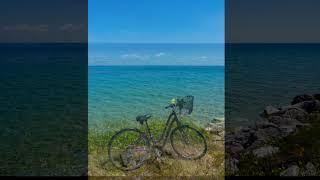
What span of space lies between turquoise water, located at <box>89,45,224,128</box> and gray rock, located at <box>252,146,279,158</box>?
1687mm

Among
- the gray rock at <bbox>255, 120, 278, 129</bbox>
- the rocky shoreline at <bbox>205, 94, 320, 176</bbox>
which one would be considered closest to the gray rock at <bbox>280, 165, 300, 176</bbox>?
the rocky shoreline at <bbox>205, 94, 320, 176</bbox>

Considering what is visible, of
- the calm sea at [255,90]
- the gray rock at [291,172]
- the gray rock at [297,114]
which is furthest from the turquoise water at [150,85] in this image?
the gray rock at [291,172]

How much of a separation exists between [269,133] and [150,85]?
18.6 feet

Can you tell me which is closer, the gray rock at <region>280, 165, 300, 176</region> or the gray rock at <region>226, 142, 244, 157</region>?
the gray rock at <region>280, 165, 300, 176</region>

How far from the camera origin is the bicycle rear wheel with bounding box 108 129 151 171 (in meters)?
8.29

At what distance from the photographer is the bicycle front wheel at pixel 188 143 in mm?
8328

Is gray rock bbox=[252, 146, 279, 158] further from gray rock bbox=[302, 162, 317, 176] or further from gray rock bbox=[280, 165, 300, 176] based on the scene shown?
gray rock bbox=[302, 162, 317, 176]

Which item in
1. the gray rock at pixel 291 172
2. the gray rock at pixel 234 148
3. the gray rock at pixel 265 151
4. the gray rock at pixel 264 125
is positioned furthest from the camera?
the gray rock at pixel 264 125

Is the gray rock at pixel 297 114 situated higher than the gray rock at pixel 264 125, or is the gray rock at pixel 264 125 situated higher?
the gray rock at pixel 297 114

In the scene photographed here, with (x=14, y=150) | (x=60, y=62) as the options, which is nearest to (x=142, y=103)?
(x=14, y=150)

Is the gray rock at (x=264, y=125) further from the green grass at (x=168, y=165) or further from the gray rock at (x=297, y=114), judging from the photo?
the green grass at (x=168, y=165)

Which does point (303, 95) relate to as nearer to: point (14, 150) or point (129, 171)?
point (129, 171)

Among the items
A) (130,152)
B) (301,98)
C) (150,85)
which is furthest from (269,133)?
(150,85)

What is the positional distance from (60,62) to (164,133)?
12.8m
